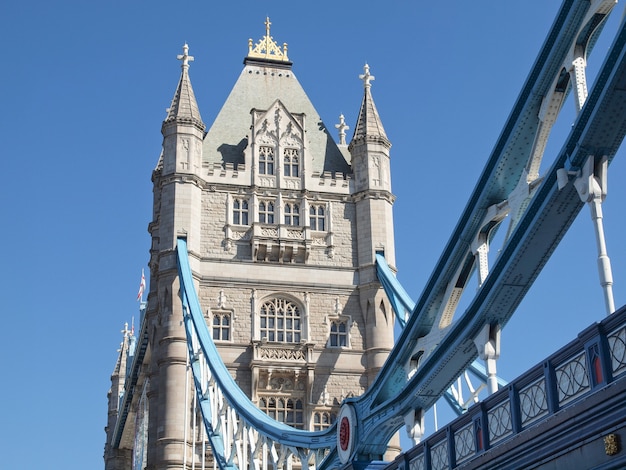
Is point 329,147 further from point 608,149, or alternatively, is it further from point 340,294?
point 608,149

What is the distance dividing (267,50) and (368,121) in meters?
6.29

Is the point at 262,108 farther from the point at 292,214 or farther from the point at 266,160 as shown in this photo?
the point at 292,214

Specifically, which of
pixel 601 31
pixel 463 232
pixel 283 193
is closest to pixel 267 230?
pixel 283 193

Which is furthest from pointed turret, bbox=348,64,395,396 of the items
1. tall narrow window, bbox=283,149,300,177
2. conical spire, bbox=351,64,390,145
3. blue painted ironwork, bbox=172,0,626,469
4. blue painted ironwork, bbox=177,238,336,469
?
blue painted ironwork, bbox=172,0,626,469

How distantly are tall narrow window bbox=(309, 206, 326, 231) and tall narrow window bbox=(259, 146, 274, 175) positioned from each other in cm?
206

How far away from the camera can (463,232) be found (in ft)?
59.6

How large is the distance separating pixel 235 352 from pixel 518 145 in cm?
2033

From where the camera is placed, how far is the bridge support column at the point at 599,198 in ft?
41.9

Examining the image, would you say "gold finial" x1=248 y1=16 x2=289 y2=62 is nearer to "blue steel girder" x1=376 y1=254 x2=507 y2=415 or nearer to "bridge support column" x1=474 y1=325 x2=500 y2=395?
"blue steel girder" x1=376 y1=254 x2=507 y2=415

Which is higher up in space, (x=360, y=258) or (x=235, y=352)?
(x=360, y=258)

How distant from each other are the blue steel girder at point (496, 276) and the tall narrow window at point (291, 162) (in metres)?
18.5

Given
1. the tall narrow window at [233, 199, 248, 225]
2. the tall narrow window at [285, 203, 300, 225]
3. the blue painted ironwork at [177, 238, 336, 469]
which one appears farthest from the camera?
the tall narrow window at [285, 203, 300, 225]

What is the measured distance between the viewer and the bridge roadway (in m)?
11.0

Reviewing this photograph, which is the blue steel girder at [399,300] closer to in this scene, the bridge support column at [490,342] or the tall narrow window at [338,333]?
the tall narrow window at [338,333]
